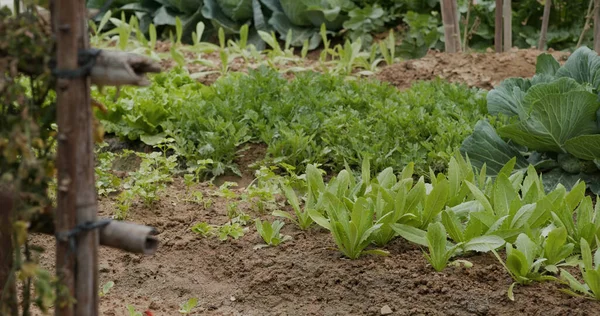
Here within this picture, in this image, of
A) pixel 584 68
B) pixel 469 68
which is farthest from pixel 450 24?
pixel 584 68

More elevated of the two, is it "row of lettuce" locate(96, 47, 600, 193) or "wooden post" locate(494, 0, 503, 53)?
"wooden post" locate(494, 0, 503, 53)

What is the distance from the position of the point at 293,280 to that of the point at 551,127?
1.92 metres

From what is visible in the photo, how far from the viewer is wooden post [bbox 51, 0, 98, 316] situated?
7.43ft

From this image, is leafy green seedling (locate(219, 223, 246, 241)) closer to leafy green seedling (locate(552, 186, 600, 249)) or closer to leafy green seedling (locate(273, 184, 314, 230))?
leafy green seedling (locate(273, 184, 314, 230))

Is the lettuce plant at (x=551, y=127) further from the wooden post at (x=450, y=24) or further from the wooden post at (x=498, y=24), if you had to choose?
the wooden post at (x=450, y=24)

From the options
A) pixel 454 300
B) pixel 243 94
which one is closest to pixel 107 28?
pixel 243 94

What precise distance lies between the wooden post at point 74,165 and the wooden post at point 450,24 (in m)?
4.94

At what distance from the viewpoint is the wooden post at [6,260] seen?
235 cm

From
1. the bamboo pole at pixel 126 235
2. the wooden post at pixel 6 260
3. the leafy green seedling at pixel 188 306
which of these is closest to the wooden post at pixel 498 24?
the leafy green seedling at pixel 188 306

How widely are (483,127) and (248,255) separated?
1779mm

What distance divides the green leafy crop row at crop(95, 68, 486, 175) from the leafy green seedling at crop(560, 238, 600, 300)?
58.8 inches

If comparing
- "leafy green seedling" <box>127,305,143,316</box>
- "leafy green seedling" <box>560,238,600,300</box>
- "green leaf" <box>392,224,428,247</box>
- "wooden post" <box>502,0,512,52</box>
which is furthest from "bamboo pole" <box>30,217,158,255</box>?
"wooden post" <box>502,0,512,52</box>

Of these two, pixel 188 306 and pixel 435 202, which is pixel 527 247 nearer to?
pixel 435 202

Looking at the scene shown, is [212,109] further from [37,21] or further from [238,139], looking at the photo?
[37,21]
